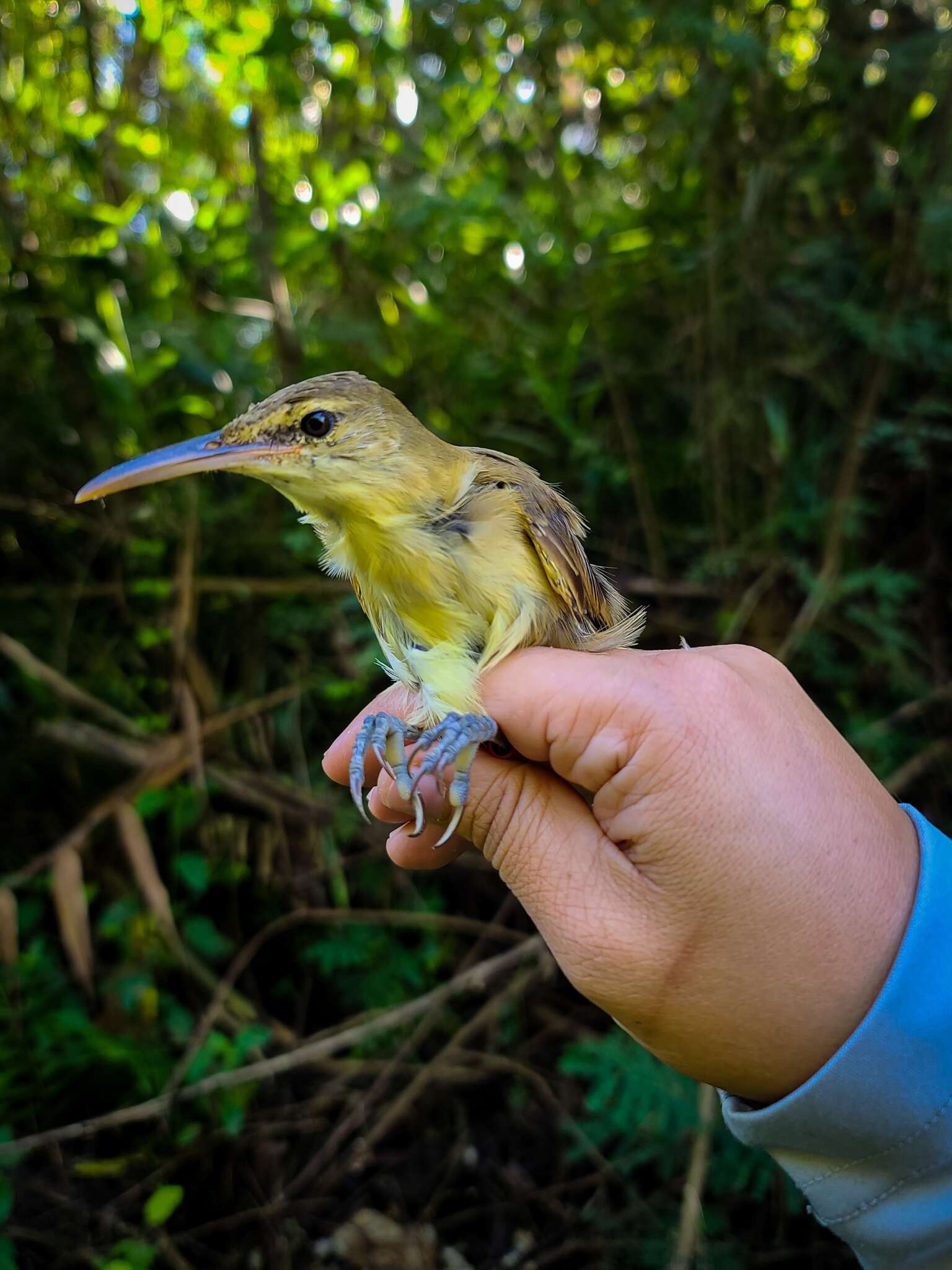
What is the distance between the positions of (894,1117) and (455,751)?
2.50 feet

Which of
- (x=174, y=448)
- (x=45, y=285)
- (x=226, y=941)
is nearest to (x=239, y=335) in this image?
(x=45, y=285)

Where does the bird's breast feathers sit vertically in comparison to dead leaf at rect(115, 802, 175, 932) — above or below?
above

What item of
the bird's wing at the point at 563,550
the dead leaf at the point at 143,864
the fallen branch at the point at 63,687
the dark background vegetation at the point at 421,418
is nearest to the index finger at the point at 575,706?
the bird's wing at the point at 563,550

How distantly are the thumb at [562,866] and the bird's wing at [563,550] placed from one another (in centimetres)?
33

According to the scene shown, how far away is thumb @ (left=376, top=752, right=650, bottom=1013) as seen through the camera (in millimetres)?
1176

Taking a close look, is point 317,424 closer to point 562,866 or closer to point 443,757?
point 443,757

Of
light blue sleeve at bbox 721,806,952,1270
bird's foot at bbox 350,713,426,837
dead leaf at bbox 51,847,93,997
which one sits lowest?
dead leaf at bbox 51,847,93,997

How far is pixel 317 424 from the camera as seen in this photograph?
141 centimetres

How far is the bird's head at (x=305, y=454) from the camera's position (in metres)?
1.38

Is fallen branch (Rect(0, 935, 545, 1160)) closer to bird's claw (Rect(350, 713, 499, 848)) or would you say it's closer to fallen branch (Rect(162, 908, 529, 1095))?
fallen branch (Rect(162, 908, 529, 1095))

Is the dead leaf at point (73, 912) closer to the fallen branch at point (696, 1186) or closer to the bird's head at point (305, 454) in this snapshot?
the bird's head at point (305, 454)

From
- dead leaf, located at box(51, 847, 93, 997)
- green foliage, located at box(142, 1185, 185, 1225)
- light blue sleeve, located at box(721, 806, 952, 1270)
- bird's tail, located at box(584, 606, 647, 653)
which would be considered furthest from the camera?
dead leaf, located at box(51, 847, 93, 997)

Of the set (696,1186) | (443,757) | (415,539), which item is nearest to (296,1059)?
(696,1186)

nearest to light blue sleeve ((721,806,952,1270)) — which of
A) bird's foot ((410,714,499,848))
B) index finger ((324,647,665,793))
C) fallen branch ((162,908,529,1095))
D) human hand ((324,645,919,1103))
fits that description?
human hand ((324,645,919,1103))
